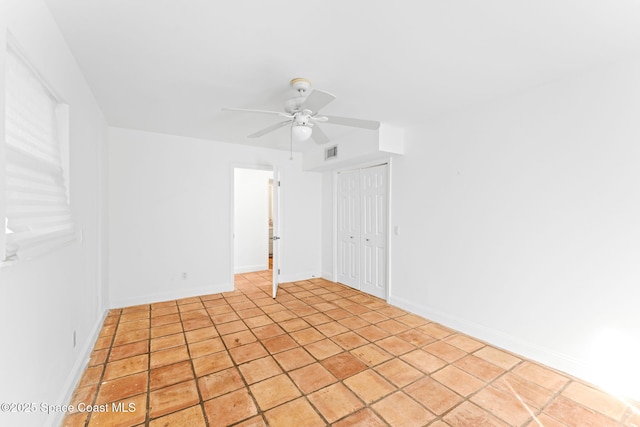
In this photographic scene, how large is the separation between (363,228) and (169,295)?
317 cm

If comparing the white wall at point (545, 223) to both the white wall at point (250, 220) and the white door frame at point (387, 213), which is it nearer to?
the white door frame at point (387, 213)

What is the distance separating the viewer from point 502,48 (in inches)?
79.7

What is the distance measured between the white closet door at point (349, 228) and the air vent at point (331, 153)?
54 centimetres

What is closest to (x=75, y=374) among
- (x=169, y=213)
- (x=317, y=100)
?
(x=169, y=213)

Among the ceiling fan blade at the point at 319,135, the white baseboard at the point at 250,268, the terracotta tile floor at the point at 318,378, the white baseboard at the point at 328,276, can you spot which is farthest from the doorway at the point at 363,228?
the white baseboard at the point at 250,268

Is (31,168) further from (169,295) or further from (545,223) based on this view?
(545,223)

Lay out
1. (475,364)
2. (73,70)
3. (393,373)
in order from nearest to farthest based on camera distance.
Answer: (73,70) → (393,373) → (475,364)

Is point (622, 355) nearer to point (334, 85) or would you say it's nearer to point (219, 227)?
point (334, 85)

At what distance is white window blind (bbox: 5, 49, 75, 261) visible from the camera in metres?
1.36

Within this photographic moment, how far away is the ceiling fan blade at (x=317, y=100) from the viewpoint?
6.67 ft

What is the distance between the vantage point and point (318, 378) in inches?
89.6

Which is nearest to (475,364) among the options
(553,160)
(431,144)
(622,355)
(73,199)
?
(622,355)

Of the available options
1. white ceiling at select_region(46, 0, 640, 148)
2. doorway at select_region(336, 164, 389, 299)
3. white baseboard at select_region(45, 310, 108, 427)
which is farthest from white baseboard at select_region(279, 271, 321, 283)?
white ceiling at select_region(46, 0, 640, 148)

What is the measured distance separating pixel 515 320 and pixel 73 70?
14.5ft
